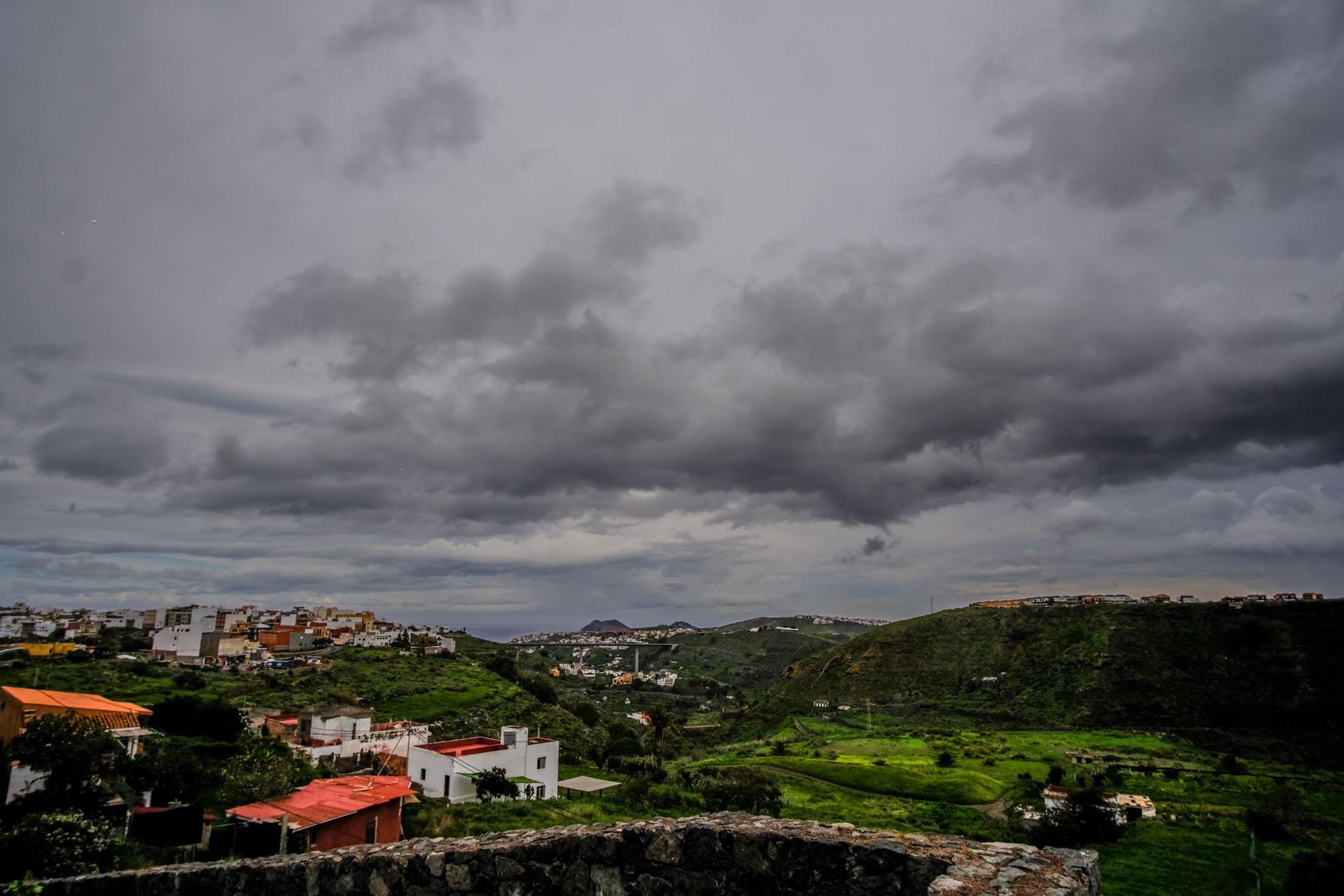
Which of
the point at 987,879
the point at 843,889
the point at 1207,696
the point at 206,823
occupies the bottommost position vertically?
the point at 1207,696

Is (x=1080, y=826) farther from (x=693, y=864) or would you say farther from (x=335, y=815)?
(x=693, y=864)

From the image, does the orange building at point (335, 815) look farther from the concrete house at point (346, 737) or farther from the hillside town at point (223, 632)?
the hillside town at point (223, 632)

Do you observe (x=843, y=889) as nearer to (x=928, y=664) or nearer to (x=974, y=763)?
(x=974, y=763)

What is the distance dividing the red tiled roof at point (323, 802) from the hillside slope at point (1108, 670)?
67.4 meters

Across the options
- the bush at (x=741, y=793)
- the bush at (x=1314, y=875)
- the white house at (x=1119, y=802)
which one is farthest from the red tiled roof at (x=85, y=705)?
the white house at (x=1119, y=802)

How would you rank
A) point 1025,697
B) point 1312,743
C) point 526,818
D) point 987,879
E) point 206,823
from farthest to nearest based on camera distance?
point 1025,697, point 1312,743, point 526,818, point 206,823, point 987,879

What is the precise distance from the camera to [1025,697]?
2987 inches

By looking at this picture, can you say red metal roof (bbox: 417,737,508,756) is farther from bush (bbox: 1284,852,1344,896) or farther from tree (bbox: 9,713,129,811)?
bush (bbox: 1284,852,1344,896)

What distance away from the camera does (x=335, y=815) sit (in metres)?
19.7

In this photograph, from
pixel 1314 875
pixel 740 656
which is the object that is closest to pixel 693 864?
pixel 1314 875

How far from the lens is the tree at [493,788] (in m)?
33.7

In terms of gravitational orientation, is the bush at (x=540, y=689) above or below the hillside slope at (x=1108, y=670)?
below

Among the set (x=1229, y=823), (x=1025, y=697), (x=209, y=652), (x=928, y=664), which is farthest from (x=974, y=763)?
(x=209, y=652)

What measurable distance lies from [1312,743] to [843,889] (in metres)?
80.5
